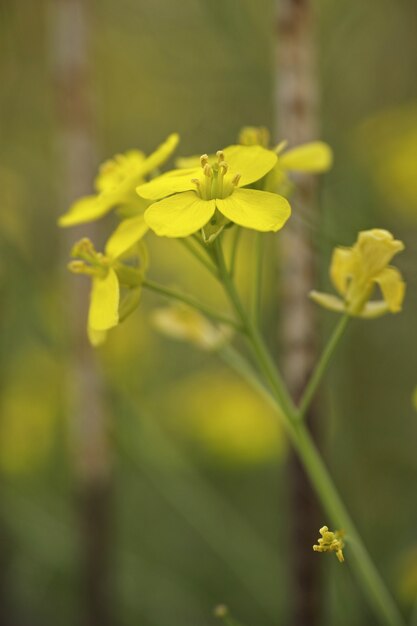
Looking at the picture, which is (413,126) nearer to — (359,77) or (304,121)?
(359,77)

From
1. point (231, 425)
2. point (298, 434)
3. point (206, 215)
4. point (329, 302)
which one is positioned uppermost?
point (206, 215)

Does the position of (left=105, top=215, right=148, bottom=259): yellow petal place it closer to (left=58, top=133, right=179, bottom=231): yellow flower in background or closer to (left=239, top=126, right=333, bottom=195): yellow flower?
(left=58, top=133, right=179, bottom=231): yellow flower in background

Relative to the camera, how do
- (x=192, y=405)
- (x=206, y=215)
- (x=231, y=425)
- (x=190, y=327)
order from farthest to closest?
1. (x=192, y=405)
2. (x=231, y=425)
3. (x=190, y=327)
4. (x=206, y=215)

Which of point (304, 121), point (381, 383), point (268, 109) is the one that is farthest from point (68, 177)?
point (268, 109)

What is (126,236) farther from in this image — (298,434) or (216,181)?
(298,434)

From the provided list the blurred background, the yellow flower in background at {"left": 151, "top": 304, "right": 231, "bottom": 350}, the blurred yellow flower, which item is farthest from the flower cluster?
the blurred yellow flower

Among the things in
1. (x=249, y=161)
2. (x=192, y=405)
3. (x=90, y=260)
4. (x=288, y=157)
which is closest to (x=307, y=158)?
(x=288, y=157)

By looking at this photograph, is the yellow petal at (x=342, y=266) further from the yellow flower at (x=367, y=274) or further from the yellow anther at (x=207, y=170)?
the yellow anther at (x=207, y=170)

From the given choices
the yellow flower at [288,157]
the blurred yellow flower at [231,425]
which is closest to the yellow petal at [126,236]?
the yellow flower at [288,157]
